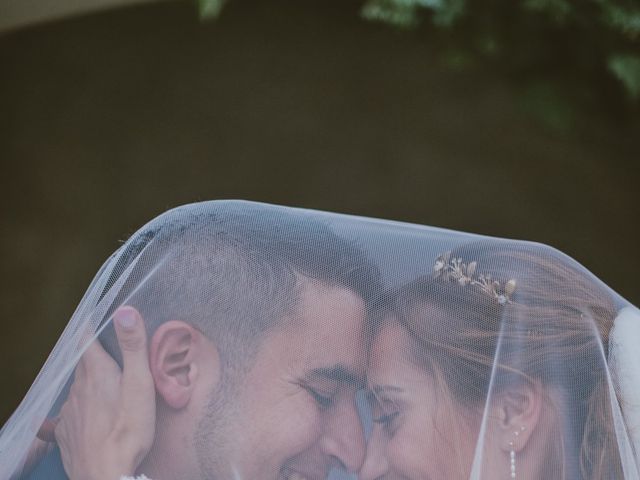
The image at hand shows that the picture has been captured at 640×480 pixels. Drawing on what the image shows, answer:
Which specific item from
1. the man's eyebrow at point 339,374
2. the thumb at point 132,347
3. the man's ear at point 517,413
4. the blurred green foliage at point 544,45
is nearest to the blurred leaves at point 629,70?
the blurred green foliage at point 544,45

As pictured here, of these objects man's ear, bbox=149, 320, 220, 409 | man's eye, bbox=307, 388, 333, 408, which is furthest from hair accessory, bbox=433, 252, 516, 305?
man's ear, bbox=149, 320, 220, 409

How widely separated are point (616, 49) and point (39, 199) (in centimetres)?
276

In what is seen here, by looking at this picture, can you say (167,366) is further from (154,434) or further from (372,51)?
(372,51)

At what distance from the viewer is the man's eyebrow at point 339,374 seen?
4.13 feet

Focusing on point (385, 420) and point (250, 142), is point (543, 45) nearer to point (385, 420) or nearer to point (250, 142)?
point (250, 142)

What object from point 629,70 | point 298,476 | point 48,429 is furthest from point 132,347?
point 629,70

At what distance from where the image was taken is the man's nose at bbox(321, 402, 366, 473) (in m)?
1.25

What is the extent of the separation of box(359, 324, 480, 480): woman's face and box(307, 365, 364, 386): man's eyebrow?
20 mm

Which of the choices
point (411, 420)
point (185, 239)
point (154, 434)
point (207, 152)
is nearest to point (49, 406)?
point (154, 434)

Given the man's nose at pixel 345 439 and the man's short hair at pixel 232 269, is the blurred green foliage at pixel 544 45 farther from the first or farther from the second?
the man's nose at pixel 345 439

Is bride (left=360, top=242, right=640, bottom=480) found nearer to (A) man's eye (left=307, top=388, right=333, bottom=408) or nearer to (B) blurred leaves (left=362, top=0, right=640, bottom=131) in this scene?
(A) man's eye (left=307, top=388, right=333, bottom=408)

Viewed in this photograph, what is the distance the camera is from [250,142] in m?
4.55

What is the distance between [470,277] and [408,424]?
0.71 feet

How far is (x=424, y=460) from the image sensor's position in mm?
1243
